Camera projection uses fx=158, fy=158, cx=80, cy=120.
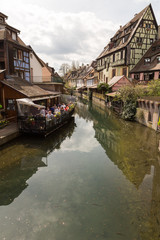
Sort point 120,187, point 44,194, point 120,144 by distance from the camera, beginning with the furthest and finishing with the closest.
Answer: point 120,144 < point 120,187 < point 44,194

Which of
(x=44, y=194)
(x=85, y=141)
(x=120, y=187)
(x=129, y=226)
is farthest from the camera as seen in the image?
(x=85, y=141)

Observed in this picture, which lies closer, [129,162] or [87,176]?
[87,176]

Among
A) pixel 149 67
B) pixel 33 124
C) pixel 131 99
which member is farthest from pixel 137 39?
pixel 33 124

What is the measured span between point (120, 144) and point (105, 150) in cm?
166

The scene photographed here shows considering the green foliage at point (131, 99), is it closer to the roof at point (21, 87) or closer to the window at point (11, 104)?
the roof at point (21, 87)

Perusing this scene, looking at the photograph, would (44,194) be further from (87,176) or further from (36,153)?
(36,153)

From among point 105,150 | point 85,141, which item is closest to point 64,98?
point 85,141

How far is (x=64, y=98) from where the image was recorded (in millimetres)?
31375

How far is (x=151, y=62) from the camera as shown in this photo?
1077 inches

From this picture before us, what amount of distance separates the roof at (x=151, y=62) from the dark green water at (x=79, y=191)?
18303mm

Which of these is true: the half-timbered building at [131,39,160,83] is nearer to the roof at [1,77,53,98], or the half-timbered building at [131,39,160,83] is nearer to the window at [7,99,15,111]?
the roof at [1,77,53,98]

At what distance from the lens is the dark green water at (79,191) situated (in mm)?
4996

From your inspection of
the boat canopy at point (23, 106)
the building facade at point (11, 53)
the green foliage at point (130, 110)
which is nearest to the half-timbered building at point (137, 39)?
the green foliage at point (130, 110)

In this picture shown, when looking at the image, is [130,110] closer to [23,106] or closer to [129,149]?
[129,149]
